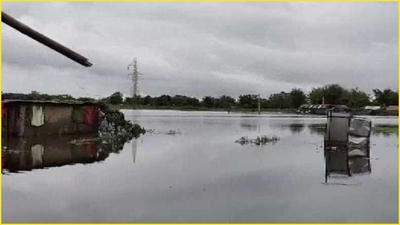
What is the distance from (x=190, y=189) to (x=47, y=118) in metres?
15.6

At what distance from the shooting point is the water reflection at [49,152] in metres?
13.7

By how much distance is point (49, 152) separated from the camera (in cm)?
1666

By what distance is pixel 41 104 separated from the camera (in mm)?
23375

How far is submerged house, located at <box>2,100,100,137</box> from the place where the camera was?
22484 millimetres

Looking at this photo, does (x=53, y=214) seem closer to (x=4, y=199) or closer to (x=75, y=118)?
(x=4, y=199)

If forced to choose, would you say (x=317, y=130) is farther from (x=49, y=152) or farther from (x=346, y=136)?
(x=49, y=152)

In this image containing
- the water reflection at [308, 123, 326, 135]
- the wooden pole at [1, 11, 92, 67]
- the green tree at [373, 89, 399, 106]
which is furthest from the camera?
the green tree at [373, 89, 399, 106]

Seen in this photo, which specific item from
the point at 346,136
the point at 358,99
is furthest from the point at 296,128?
the point at 358,99

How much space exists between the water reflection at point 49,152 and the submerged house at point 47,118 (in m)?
1.11

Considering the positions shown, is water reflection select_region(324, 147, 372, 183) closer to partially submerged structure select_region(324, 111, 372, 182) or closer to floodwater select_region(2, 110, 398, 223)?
partially submerged structure select_region(324, 111, 372, 182)

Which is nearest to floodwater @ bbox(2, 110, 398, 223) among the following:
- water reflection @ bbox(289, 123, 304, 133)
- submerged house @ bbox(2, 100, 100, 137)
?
submerged house @ bbox(2, 100, 100, 137)

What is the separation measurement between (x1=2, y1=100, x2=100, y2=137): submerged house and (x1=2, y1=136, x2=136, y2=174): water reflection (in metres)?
1.11

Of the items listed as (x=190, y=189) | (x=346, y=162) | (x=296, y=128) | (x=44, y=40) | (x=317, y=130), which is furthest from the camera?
(x=296, y=128)

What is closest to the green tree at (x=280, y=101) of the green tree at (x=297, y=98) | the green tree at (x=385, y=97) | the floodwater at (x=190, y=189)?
the green tree at (x=297, y=98)
